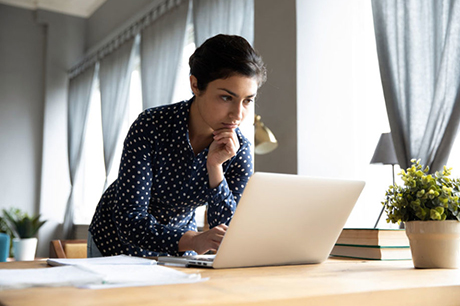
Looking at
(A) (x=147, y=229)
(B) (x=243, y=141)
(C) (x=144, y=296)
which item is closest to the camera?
(C) (x=144, y=296)

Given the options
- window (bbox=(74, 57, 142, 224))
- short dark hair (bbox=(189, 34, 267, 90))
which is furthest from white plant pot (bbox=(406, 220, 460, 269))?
window (bbox=(74, 57, 142, 224))

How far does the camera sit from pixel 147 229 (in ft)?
4.33

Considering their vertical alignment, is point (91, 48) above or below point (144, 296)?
above

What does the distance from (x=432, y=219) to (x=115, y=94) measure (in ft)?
14.7

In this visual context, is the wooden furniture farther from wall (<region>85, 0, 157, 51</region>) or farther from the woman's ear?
wall (<region>85, 0, 157, 51</region>)

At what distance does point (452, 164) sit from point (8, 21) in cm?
560

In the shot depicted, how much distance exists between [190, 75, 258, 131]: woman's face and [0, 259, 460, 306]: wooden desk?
0.61 meters

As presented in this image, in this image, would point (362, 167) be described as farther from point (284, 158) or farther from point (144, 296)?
point (144, 296)

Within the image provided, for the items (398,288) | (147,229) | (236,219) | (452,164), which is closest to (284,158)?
(452,164)

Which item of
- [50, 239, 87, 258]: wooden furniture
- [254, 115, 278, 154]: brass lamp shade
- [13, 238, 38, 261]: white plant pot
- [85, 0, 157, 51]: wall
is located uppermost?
[85, 0, 157, 51]: wall

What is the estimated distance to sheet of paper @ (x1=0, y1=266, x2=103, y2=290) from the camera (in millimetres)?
688

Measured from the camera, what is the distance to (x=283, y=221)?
1043 mm

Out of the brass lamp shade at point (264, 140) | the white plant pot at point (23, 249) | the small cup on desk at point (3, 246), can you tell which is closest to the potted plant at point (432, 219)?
the brass lamp shade at point (264, 140)

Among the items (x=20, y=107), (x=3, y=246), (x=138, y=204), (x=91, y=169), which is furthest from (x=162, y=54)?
(x=138, y=204)
